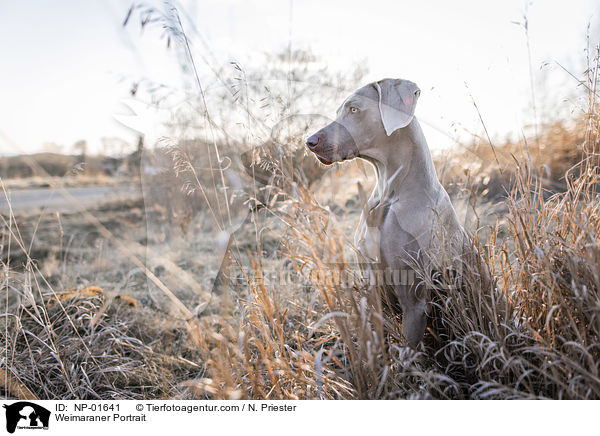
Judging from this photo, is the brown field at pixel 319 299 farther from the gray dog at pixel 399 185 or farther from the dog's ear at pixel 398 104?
the dog's ear at pixel 398 104

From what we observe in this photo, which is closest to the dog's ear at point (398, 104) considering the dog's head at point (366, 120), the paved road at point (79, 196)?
the dog's head at point (366, 120)

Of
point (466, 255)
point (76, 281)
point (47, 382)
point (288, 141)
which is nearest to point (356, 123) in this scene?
point (288, 141)

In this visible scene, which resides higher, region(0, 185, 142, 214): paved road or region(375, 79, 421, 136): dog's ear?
region(375, 79, 421, 136): dog's ear

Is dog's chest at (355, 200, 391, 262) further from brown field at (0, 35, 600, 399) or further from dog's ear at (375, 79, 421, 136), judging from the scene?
dog's ear at (375, 79, 421, 136)

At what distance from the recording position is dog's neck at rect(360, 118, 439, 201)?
1413 mm

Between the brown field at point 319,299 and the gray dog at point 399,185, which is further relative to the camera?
the gray dog at point 399,185

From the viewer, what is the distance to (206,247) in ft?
9.51

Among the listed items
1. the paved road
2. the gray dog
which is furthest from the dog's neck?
the paved road

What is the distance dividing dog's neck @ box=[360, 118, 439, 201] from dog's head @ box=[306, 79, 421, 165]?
1.8 inches

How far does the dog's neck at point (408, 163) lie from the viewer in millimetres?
1413

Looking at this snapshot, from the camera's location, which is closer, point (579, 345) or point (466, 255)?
point (579, 345)
